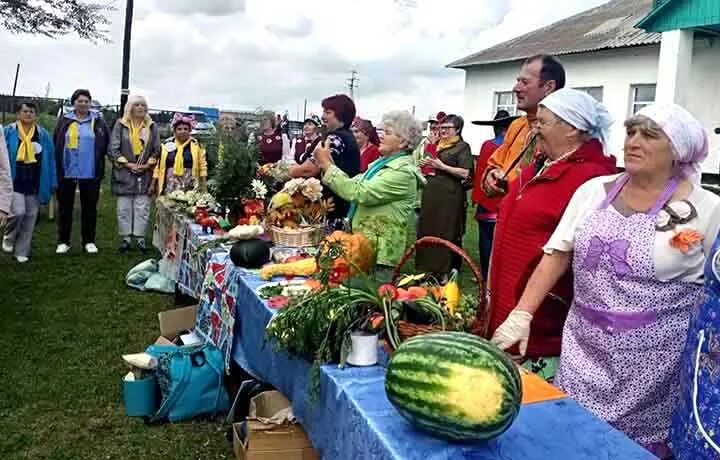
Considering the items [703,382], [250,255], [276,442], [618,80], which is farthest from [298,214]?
[618,80]

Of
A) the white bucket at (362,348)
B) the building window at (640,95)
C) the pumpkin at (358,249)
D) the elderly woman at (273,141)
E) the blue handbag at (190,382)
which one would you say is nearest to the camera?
the white bucket at (362,348)

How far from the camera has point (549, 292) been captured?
2.29m

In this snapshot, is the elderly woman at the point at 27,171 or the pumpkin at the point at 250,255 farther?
the elderly woman at the point at 27,171

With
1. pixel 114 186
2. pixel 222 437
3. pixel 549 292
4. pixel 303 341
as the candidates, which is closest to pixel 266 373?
pixel 222 437

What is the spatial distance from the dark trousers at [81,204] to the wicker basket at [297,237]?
4358 mm

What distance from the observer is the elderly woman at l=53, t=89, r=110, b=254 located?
7391 mm

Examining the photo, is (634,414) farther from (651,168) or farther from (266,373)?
(266,373)

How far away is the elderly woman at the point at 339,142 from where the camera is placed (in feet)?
14.8

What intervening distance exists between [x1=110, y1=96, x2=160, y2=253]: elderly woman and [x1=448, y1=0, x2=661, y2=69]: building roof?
39.7 ft

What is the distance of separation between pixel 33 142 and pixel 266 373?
5.24 meters

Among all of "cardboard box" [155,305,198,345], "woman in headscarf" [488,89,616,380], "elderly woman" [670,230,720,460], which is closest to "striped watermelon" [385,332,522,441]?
"elderly woman" [670,230,720,460]

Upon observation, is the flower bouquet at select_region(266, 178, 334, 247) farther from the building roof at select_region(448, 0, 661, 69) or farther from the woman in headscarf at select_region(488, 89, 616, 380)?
the building roof at select_region(448, 0, 661, 69)

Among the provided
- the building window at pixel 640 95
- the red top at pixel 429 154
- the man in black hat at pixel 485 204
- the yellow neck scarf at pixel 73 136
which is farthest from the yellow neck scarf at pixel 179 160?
the building window at pixel 640 95

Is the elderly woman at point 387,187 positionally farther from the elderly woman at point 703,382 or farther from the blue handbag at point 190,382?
the elderly woman at point 703,382
